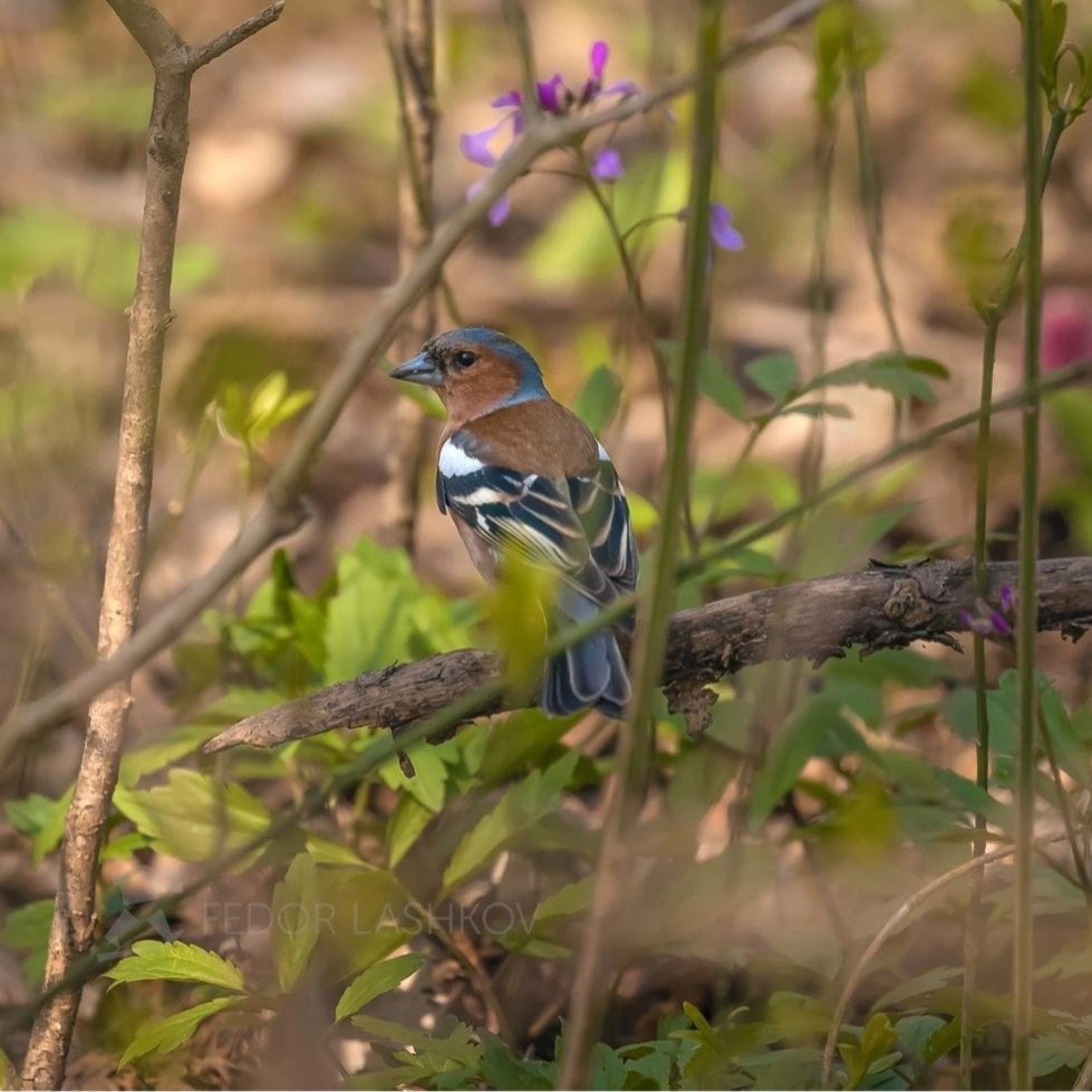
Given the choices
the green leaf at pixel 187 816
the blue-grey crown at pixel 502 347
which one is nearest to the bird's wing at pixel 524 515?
the blue-grey crown at pixel 502 347

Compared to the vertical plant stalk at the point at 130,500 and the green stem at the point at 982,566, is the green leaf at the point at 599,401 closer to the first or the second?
the green stem at the point at 982,566

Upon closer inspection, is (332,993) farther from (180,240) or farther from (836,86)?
(180,240)

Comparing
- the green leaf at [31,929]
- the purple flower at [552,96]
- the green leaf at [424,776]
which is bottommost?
the green leaf at [31,929]

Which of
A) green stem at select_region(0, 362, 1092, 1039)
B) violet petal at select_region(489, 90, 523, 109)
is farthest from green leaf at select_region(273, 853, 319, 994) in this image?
violet petal at select_region(489, 90, 523, 109)

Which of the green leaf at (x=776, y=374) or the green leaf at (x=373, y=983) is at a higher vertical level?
the green leaf at (x=776, y=374)

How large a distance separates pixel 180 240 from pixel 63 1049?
5249 millimetres

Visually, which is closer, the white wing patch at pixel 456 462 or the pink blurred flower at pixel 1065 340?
the white wing patch at pixel 456 462

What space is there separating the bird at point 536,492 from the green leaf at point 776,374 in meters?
0.45

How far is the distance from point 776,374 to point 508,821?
4.50 feet

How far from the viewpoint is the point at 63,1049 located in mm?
2732

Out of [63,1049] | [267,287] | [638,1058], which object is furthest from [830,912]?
[267,287]

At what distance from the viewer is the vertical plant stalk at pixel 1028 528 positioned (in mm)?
1843

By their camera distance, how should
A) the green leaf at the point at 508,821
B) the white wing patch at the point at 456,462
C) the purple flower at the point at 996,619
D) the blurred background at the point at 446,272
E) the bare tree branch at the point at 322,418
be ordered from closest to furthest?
the bare tree branch at the point at 322,418
the purple flower at the point at 996,619
the green leaf at the point at 508,821
the white wing patch at the point at 456,462
the blurred background at the point at 446,272

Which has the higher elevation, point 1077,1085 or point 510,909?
point 510,909
